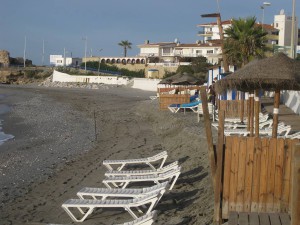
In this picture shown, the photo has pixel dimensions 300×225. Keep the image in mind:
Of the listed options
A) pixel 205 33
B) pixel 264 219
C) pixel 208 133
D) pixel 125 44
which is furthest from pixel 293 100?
pixel 125 44

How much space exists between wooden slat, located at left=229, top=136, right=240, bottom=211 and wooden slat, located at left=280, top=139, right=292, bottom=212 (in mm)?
630

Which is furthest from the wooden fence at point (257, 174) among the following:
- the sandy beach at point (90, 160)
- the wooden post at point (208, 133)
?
the sandy beach at point (90, 160)

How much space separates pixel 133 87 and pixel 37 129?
1502 inches

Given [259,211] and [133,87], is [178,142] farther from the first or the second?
[133,87]

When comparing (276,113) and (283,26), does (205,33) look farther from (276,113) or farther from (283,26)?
(276,113)

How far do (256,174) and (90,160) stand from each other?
370 inches

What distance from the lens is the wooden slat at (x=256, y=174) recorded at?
23.3 feet

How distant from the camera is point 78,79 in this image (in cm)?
7725

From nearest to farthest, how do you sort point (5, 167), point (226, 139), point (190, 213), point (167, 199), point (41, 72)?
1. point (226, 139)
2. point (190, 213)
3. point (167, 199)
4. point (5, 167)
5. point (41, 72)

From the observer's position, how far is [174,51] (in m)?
92.9

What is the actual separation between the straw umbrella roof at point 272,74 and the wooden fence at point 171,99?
1788cm

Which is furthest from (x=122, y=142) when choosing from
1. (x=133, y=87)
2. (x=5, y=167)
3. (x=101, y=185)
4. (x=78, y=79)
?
(x=78, y=79)

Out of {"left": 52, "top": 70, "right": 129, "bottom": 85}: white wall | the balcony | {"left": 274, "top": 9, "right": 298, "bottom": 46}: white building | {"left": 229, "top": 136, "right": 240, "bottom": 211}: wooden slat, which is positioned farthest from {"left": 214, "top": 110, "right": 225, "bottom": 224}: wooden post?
the balcony

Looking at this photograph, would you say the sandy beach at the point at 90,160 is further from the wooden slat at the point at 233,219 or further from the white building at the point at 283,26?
the white building at the point at 283,26
